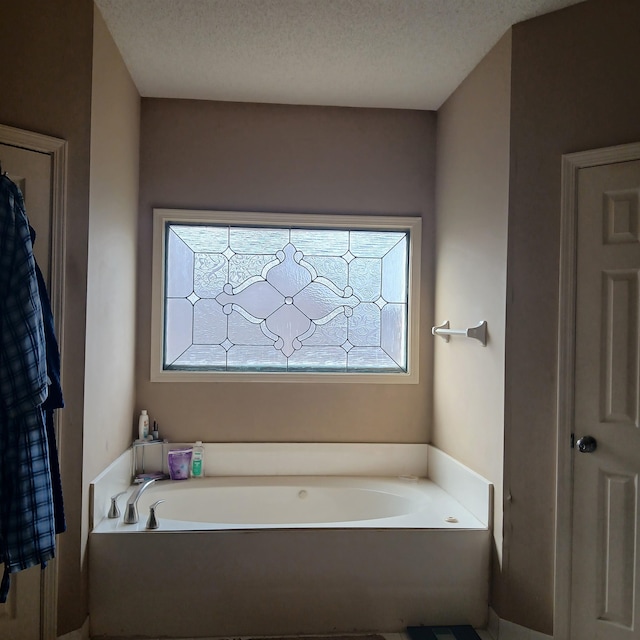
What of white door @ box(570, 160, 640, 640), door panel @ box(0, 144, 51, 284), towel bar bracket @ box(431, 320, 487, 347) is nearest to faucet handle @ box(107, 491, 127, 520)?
door panel @ box(0, 144, 51, 284)

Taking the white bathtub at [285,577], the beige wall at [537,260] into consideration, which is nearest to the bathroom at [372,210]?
the beige wall at [537,260]

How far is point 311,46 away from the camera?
256 centimetres

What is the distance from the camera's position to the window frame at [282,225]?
3.14 m

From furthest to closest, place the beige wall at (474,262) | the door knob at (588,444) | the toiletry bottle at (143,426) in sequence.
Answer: the toiletry bottle at (143,426) < the beige wall at (474,262) < the door knob at (588,444)

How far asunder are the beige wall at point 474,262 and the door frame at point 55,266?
175 cm

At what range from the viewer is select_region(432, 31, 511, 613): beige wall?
2.41m

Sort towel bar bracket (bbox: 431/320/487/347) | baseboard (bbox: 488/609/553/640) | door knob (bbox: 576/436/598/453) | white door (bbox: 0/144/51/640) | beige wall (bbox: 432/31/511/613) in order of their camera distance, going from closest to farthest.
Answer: white door (bbox: 0/144/51/640) → door knob (bbox: 576/436/598/453) → baseboard (bbox: 488/609/553/640) → beige wall (bbox: 432/31/511/613) → towel bar bracket (bbox: 431/320/487/347)

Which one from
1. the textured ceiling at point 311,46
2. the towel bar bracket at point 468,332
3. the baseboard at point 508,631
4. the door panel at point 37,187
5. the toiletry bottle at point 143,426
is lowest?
the baseboard at point 508,631

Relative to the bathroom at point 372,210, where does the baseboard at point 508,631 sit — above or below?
below

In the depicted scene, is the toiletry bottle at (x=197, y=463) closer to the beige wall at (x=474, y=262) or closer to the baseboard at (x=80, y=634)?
the baseboard at (x=80, y=634)

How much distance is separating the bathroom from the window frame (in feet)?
0.17

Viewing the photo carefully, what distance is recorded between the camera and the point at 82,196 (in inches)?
87.4

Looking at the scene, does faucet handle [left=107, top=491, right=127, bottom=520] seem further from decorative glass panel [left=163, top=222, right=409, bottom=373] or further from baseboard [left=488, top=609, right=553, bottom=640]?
baseboard [left=488, top=609, right=553, bottom=640]

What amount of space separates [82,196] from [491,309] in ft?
5.71
